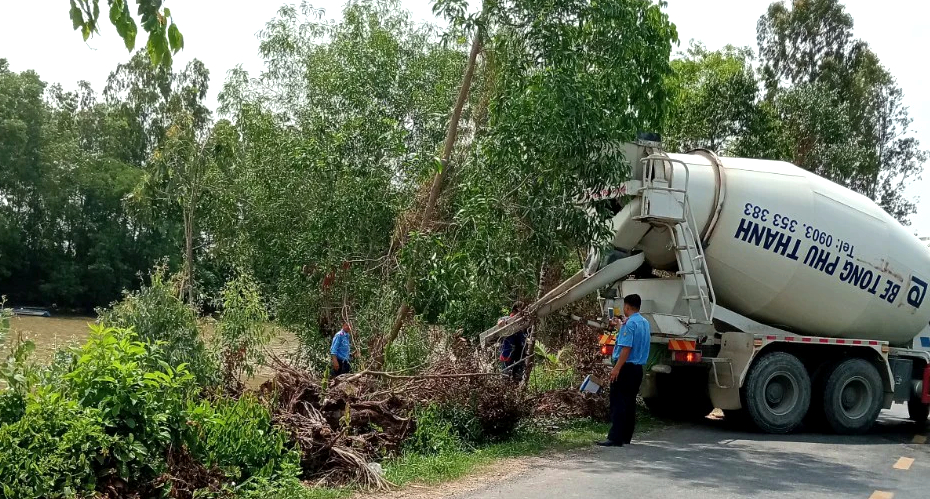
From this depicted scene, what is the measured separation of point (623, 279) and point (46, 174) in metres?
48.1

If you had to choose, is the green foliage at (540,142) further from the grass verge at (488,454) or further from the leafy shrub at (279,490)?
the leafy shrub at (279,490)

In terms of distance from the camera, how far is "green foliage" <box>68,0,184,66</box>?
4.82 metres

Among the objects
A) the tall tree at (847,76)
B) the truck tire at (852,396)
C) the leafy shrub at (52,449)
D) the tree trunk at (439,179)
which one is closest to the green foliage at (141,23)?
the leafy shrub at (52,449)

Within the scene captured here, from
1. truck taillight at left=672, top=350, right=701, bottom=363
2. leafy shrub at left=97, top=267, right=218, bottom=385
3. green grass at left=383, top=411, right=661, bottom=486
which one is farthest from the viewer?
truck taillight at left=672, top=350, right=701, bottom=363

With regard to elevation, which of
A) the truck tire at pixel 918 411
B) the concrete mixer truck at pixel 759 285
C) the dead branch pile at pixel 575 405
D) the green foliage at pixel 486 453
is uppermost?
the concrete mixer truck at pixel 759 285

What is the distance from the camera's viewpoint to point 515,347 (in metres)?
13.2

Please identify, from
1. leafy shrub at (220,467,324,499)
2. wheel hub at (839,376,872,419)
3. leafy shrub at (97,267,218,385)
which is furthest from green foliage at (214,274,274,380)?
wheel hub at (839,376,872,419)

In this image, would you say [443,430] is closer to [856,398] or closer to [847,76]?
[856,398]

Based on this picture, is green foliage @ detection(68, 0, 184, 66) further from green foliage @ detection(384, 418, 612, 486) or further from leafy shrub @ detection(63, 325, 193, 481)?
green foliage @ detection(384, 418, 612, 486)

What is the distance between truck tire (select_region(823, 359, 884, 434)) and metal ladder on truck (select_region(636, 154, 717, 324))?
2.18 meters

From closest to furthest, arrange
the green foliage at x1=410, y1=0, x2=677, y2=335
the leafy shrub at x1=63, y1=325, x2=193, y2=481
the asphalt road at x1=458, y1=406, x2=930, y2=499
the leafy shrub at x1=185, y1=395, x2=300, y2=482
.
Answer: the leafy shrub at x1=63, y1=325, x2=193, y2=481 < the leafy shrub at x1=185, y1=395, x2=300, y2=482 < the asphalt road at x1=458, y1=406, x2=930, y2=499 < the green foliage at x1=410, y1=0, x2=677, y2=335

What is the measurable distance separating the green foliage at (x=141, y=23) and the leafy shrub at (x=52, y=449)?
3031 mm

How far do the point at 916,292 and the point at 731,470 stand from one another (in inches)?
224

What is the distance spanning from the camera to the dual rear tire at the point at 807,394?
12438 mm
